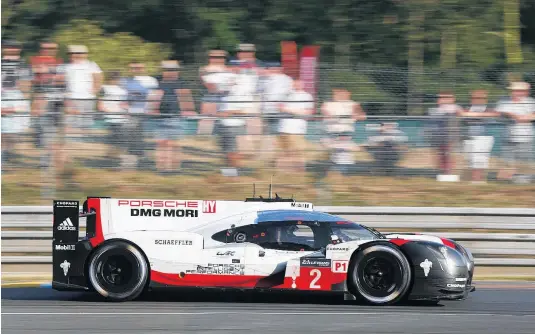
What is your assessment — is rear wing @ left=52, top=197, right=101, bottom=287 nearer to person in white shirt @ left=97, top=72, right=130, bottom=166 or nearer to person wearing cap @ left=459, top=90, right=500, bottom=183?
person in white shirt @ left=97, top=72, right=130, bottom=166

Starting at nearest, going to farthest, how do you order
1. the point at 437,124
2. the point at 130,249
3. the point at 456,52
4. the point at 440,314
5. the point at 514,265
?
1. the point at 440,314
2. the point at 130,249
3. the point at 514,265
4. the point at 437,124
5. the point at 456,52

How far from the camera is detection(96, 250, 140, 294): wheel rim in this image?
906 cm

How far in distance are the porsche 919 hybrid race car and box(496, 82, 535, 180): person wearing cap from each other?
3596mm

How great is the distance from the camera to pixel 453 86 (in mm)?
13031

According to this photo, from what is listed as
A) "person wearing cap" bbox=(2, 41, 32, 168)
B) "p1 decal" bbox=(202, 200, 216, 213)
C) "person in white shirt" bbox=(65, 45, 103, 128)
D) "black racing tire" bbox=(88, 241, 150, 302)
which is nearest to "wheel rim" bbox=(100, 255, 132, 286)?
"black racing tire" bbox=(88, 241, 150, 302)

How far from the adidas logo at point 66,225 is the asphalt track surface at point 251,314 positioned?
722mm

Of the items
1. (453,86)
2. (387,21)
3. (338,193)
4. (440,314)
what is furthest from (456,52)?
(440,314)

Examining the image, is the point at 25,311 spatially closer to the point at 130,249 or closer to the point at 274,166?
the point at 130,249

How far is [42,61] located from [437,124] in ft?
18.3

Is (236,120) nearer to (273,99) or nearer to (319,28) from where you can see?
(273,99)

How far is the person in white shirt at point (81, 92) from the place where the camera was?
41.0 feet

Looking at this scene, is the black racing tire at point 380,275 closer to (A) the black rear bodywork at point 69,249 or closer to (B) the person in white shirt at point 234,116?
(A) the black rear bodywork at point 69,249

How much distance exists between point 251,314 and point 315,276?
863 mm

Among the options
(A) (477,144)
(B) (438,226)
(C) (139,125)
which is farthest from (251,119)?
(A) (477,144)
